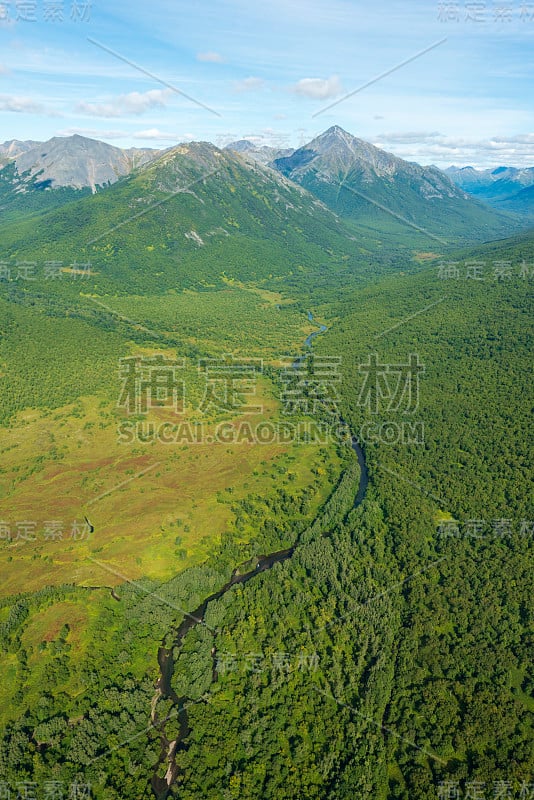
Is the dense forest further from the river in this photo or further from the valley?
the river

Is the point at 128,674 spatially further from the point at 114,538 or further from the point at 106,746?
the point at 114,538

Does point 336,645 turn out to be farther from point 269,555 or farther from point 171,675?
point 171,675

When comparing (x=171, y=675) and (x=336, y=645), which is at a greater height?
(x=336, y=645)

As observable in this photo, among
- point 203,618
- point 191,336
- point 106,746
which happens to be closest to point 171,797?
point 106,746

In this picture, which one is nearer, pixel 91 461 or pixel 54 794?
pixel 54 794

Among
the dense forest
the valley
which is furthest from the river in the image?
the dense forest

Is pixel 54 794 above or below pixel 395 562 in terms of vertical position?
below

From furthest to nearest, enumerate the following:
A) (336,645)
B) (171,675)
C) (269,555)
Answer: (269,555) → (336,645) → (171,675)

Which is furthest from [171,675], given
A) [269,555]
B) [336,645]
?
[269,555]

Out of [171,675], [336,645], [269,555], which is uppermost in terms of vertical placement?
[269,555]

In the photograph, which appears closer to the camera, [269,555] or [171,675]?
[171,675]

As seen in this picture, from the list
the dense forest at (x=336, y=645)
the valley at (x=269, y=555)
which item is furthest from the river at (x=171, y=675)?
the dense forest at (x=336, y=645)
